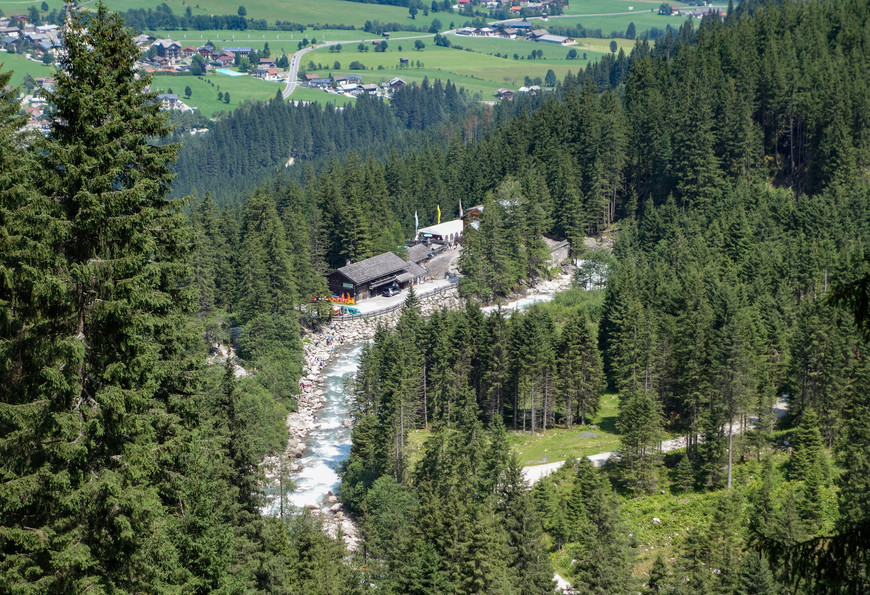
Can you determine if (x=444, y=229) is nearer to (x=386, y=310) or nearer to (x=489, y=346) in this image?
(x=386, y=310)

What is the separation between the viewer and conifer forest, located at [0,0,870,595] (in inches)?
826

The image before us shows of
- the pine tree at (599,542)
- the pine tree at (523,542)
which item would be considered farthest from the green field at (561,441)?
the pine tree at (523,542)

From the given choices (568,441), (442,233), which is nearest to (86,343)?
(568,441)

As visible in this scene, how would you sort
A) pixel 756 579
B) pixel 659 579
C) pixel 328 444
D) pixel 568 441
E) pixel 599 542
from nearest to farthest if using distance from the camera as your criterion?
pixel 756 579
pixel 659 579
pixel 599 542
pixel 568 441
pixel 328 444

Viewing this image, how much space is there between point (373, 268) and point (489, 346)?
34087 mm

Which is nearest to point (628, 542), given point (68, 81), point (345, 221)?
point (68, 81)

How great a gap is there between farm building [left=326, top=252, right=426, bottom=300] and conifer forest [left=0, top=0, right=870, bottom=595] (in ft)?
13.0

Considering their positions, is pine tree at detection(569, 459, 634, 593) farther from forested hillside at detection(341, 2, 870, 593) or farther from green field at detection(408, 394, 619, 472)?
green field at detection(408, 394, 619, 472)

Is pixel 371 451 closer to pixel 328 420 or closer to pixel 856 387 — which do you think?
pixel 328 420

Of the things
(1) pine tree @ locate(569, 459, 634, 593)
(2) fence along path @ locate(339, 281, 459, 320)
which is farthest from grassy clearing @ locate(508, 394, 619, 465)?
(2) fence along path @ locate(339, 281, 459, 320)

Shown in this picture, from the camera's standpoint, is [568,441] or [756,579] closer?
[756,579]

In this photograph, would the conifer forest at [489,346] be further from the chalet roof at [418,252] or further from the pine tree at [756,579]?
the chalet roof at [418,252]

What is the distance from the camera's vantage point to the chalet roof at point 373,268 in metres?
106

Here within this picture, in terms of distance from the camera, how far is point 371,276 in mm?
107188
